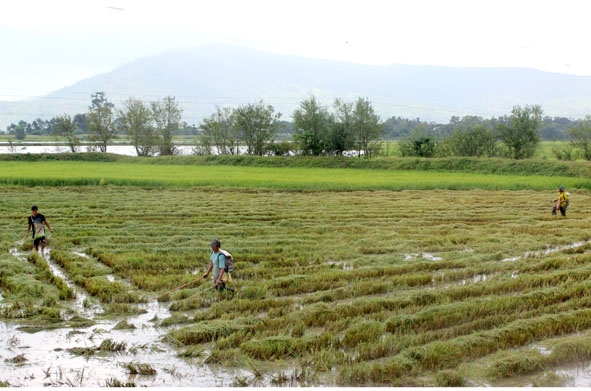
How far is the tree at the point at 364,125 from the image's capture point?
42.0 metres

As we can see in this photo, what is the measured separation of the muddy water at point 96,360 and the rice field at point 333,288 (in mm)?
100

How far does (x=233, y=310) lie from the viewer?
7.18 metres

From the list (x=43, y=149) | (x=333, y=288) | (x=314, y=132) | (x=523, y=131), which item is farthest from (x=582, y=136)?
(x=43, y=149)

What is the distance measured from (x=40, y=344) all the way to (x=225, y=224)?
8237 mm

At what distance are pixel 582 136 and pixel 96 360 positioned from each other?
36.7 metres

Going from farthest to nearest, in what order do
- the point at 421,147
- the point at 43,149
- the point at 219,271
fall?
the point at 43,149 → the point at 421,147 → the point at 219,271

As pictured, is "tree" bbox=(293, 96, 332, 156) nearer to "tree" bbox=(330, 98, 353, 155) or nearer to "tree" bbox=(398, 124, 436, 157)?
"tree" bbox=(330, 98, 353, 155)

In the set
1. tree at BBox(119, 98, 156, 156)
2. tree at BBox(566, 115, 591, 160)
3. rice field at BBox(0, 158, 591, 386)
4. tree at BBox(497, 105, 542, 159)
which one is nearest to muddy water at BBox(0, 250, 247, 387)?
rice field at BBox(0, 158, 591, 386)

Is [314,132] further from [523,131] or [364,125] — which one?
[523,131]

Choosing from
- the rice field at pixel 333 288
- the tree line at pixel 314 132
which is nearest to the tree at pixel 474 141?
the tree line at pixel 314 132

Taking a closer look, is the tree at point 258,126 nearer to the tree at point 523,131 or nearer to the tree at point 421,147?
the tree at point 421,147

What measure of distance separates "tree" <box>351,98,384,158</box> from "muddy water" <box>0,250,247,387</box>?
36264 millimetres

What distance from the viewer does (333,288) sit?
327 inches

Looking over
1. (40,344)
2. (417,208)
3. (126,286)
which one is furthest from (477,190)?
(40,344)
